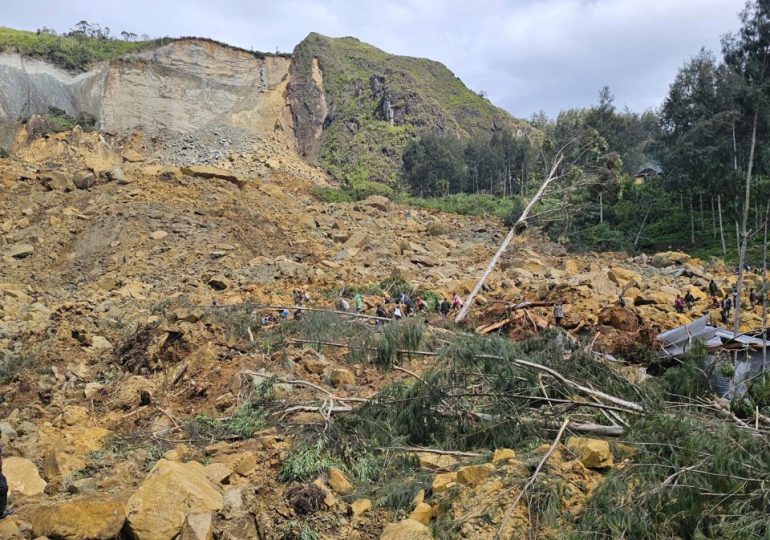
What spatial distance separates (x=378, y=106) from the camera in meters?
67.9

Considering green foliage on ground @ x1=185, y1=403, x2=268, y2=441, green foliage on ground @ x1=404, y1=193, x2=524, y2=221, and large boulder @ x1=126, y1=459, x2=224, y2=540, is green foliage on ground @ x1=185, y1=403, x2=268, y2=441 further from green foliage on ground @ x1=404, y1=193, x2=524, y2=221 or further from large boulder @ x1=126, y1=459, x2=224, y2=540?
green foliage on ground @ x1=404, y1=193, x2=524, y2=221

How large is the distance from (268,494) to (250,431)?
67.8 inches

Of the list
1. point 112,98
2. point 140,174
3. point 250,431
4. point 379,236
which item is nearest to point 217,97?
point 112,98

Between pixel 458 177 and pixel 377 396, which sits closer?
pixel 377 396

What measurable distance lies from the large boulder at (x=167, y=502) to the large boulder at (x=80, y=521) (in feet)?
0.29

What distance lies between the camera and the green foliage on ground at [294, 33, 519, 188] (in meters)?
60.5

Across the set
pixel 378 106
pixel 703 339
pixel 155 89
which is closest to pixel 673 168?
pixel 703 339

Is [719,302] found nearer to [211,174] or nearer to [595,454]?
[595,454]

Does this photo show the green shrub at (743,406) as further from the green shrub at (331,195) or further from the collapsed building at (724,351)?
the green shrub at (331,195)

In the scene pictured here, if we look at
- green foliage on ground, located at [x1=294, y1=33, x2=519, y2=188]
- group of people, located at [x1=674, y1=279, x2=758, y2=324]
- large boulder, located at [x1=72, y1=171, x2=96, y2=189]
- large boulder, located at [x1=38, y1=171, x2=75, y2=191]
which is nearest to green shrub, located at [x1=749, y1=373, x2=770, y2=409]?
group of people, located at [x1=674, y1=279, x2=758, y2=324]

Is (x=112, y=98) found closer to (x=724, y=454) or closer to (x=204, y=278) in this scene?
(x=204, y=278)

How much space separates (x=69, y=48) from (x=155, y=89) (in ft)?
20.0

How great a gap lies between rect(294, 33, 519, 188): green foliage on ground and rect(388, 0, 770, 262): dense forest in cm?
1191

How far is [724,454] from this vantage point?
12.9 ft
